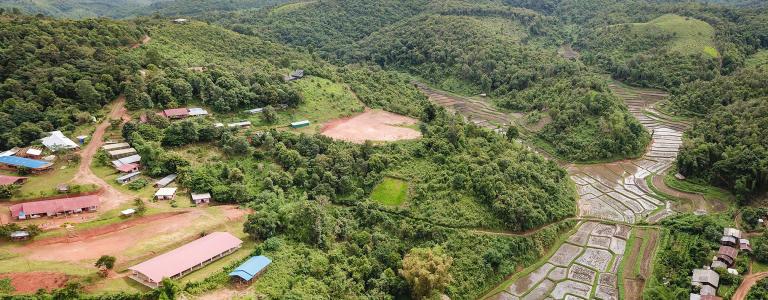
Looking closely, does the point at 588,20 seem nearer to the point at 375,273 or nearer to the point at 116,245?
the point at 375,273

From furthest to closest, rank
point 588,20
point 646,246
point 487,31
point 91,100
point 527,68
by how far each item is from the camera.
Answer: point 588,20 → point 487,31 → point 527,68 → point 91,100 → point 646,246

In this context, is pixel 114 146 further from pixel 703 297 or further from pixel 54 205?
pixel 703 297

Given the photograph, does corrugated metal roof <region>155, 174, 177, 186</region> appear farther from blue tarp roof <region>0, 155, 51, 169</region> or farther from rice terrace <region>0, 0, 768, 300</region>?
blue tarp roof <region>0, 155, 51, 169</region>

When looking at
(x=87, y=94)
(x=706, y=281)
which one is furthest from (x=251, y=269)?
(x=706, y=281)

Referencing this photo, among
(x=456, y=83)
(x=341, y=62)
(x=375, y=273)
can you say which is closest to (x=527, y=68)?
(x=456, y=83)

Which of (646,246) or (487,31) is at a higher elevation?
(487,31)

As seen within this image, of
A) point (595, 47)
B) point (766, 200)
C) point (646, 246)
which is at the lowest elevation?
point (646, 246)
